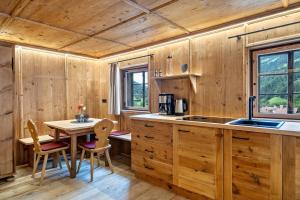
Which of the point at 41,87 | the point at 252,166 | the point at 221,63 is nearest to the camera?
the point at 252,166

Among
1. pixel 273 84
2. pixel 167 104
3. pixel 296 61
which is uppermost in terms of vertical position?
pixel 296 61

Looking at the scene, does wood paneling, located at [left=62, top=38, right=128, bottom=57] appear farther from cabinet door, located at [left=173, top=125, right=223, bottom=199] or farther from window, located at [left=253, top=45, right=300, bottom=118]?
window, located at [left=253, top=45, right=300, bottom=118]

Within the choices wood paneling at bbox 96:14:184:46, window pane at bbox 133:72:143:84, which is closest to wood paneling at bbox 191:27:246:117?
wood paneling at bbox 96:14:184:46

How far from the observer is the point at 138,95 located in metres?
4.04

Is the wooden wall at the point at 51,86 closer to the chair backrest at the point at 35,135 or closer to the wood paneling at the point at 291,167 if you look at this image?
the chair backrest at the point at 35,135

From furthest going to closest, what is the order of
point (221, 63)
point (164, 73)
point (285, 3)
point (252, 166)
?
point (164, 73)
point (221, 63)
point (285, 3)
point (252, 166)

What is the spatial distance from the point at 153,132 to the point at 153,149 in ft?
0.79

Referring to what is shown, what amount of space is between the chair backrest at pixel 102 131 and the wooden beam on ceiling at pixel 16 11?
1.71 meters

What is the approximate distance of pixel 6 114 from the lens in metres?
2.74

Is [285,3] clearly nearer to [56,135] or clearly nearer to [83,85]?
[56,135]

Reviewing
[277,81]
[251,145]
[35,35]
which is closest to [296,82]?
[277,81]

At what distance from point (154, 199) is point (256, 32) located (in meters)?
2.36

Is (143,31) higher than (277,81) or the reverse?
higher

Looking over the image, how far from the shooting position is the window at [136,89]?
12.7 feet
